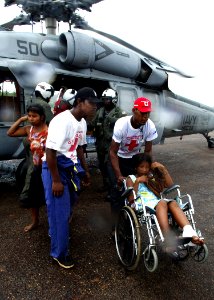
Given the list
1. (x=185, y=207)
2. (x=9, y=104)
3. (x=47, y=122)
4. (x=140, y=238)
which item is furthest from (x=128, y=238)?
(x=9, y=104)

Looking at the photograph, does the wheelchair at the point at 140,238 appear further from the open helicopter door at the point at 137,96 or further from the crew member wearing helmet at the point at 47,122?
the open helicopter door at the point at 137,96

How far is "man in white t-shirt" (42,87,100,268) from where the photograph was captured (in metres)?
2.81

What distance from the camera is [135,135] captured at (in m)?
3.69

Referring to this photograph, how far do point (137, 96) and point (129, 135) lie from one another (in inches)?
155

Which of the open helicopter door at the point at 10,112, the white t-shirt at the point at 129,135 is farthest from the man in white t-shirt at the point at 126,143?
the open helicopter door at the point at 10,112

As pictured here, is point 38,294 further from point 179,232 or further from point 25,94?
point 25,94

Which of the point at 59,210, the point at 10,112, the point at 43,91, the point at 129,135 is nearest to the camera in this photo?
the point at 59,210

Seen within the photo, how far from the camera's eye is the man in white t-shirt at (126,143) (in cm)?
350

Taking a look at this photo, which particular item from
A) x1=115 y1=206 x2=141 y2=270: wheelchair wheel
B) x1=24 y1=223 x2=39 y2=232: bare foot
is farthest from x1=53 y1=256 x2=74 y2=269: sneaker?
x1=24 y1=223 x2=39 y2=232: bare foot

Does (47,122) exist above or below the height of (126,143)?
above

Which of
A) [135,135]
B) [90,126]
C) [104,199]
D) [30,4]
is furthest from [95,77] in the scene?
[135,135]

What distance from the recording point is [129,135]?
3.66 m

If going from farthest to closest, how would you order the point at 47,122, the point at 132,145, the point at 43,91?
the point at 43,91, the point at 47,122, the point at 132,145

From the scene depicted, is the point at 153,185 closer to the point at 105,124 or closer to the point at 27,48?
the point at 105,124
